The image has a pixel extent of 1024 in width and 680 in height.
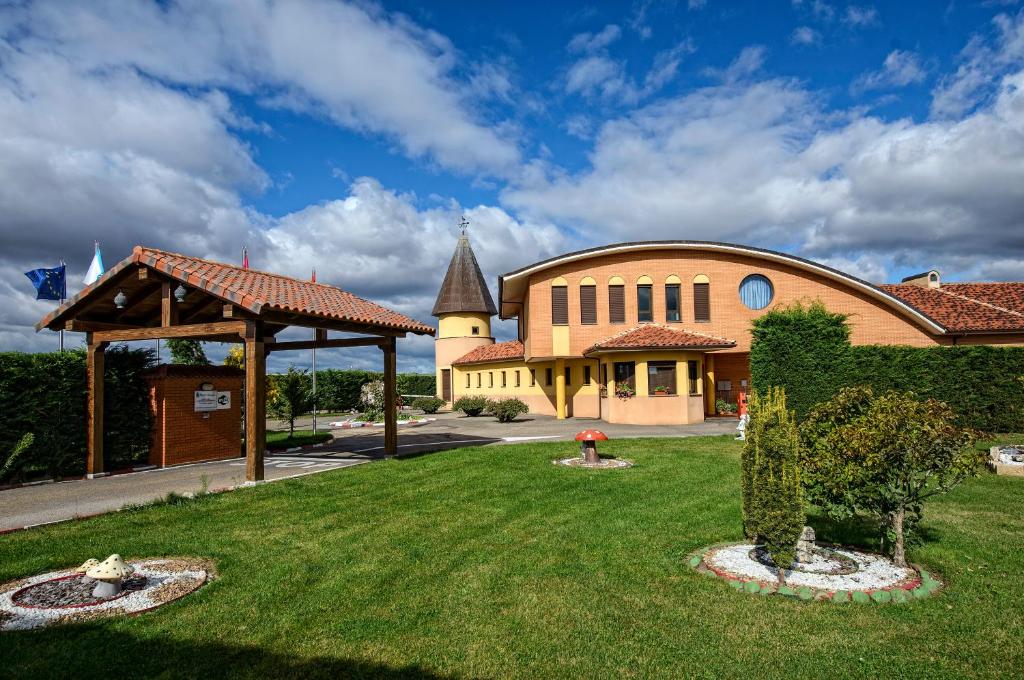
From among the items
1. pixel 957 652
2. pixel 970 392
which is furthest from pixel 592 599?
pixel 970 392

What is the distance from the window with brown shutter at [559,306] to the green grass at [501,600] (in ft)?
60.1

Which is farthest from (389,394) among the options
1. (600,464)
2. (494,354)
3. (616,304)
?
(494,354)

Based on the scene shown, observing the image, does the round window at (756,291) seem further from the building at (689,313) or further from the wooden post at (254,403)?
the wooden post at (254,403)

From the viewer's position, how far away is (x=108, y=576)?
5.45 meters

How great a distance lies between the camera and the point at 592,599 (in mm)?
5355

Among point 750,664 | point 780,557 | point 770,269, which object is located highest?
point 770,269

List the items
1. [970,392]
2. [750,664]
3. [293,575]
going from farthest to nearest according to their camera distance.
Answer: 1. [970,392]
2. [293,575]
3. [750,664]

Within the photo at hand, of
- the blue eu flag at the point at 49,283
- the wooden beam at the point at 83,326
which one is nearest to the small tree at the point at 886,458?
the wooden beam at the point at 83,326

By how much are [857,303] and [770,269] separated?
4077 millimetres

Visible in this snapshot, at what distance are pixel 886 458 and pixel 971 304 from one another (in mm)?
28806

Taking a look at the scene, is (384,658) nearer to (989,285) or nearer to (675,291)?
(675,291)

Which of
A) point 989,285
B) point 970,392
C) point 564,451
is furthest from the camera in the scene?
point 989,285

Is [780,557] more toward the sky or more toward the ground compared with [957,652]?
more toward the sky

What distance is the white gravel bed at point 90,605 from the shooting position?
503 centimetres
